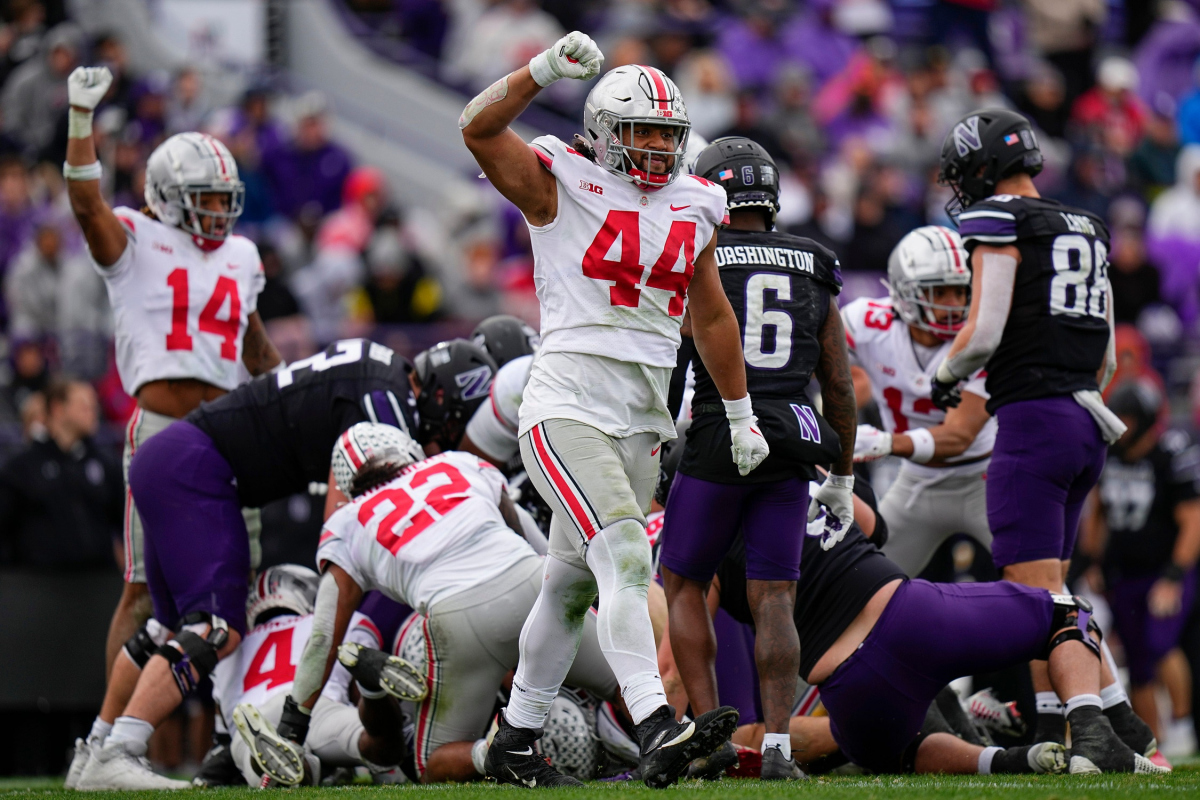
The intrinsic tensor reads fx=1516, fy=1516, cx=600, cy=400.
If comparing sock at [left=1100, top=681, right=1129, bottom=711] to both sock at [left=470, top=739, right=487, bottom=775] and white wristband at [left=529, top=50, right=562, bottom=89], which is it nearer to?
sock at [left=470, top=739, right=487, bottom=775]

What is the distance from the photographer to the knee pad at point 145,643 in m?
6.38

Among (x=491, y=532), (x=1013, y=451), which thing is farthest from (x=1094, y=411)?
(x=491, y=532)

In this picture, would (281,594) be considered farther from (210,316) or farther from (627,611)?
(627,611)

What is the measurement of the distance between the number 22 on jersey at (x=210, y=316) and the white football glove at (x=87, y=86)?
838 mm

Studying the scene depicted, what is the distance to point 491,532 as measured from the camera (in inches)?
230

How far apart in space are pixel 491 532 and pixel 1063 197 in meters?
9.14

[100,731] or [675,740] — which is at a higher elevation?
[675,740]

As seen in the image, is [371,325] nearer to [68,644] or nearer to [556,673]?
[68,644]

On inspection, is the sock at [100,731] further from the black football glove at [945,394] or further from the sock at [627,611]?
the black football glove at [945,394]

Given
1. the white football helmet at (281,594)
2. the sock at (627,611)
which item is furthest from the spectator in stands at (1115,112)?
the sock at (627,611)

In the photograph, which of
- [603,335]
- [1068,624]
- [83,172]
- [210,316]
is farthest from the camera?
[210,316]

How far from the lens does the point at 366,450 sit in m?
6.12

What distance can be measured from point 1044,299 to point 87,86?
14.0ft

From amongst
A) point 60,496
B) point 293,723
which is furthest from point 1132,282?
point 293,723
